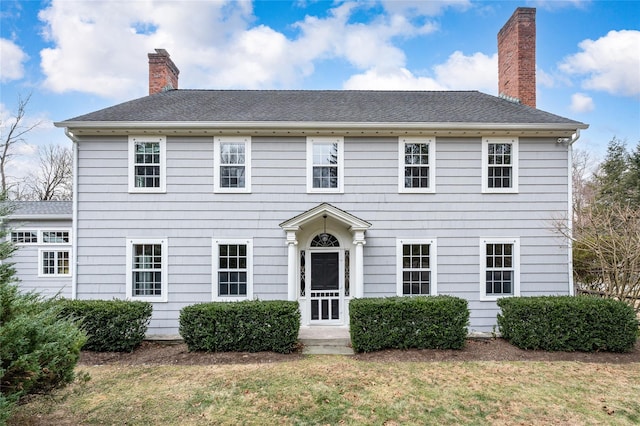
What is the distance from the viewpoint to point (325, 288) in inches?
345

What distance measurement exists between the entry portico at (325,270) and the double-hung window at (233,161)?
2030mm

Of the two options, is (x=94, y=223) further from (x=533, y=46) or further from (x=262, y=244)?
(x=533, y=46)

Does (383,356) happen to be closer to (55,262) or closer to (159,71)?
(159,71)

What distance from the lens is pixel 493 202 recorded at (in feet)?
28.6

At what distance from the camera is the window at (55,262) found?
527 inches

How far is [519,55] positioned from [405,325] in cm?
862

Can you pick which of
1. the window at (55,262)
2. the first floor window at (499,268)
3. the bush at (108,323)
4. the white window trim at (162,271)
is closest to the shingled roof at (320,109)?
the white window trim at (162,271)

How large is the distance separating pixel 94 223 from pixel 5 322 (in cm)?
556

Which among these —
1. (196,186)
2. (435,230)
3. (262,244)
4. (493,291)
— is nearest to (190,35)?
(196,186)

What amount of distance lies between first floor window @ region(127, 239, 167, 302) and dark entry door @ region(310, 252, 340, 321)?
380 centimetres

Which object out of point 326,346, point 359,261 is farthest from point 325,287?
point 326,346

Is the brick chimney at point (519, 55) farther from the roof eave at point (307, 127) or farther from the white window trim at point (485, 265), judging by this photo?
the white window trim at point (485, 265)

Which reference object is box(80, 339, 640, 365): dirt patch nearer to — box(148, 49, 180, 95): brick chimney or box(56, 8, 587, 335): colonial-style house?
box(56, 8, 587, 335): colonial-style house

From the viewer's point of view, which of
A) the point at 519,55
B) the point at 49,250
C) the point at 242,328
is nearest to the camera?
the point at 242,328
